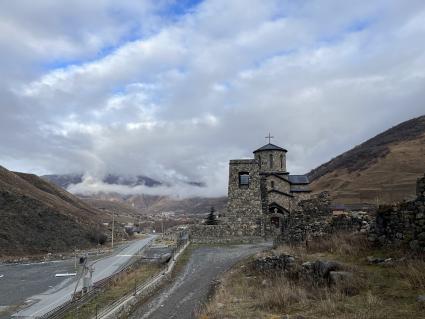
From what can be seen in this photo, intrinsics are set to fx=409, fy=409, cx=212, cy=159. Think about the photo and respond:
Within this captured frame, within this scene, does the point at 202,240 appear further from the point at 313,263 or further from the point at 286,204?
the point at 313,263

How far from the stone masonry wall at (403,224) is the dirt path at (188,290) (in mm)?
6226

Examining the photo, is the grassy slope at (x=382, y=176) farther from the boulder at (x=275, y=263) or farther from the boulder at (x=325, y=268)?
the boulder at (x=325, y=268)

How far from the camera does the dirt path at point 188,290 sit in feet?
45.2

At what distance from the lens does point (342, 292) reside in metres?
8.73

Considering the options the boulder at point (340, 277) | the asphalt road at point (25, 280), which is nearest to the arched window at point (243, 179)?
the asphalt road at point (25, 280)

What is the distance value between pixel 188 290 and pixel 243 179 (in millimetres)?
23331

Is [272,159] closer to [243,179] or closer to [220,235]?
[243,179]

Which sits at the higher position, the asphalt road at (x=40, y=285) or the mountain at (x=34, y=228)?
the mountain at (x=34, y=228)

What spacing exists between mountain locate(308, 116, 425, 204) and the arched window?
125 feet

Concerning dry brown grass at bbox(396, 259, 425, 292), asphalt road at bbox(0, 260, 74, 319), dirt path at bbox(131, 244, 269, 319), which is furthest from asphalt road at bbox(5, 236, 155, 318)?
dry brown grass at bbox(396, 259, 425, 292)

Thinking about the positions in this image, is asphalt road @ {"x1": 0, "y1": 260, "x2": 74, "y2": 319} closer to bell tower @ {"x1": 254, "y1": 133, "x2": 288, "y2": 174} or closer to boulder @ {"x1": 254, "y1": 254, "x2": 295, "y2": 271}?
boulder @ {"x1": 254, "y1": 254, "x2": 295, "y2": 271}

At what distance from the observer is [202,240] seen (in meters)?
34.8

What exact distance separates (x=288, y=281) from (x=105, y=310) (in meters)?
6.30

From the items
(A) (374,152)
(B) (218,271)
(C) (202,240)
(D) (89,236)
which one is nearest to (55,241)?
(D) (89,236)
